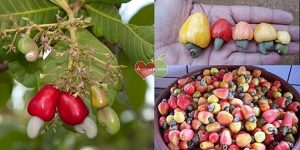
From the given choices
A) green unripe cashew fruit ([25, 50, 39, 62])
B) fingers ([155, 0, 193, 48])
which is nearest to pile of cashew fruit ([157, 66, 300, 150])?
fingers ([155, 0, 193, 48])

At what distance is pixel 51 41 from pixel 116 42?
0.46 ft

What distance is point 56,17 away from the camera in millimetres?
1025

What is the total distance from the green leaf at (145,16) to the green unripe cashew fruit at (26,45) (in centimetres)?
24

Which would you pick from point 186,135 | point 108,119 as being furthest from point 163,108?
point 108,119

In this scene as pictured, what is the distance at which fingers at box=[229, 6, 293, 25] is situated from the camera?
1151mm

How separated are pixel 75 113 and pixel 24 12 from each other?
0.24 metres

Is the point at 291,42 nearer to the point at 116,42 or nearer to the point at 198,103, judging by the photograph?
the point at 198,103

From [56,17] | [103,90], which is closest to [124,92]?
[103,90]

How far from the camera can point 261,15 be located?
1154 mm

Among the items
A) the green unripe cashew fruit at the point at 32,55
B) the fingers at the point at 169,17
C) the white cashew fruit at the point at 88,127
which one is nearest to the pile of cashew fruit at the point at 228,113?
the fingers at the point at 169,17

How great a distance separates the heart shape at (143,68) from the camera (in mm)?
1081

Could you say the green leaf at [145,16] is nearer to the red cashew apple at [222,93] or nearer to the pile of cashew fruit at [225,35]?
the pile of cashew fruit at [225,35]

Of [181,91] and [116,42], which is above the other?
[116,42]

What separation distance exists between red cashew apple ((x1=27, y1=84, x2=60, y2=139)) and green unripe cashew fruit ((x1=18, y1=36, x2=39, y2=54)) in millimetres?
79
